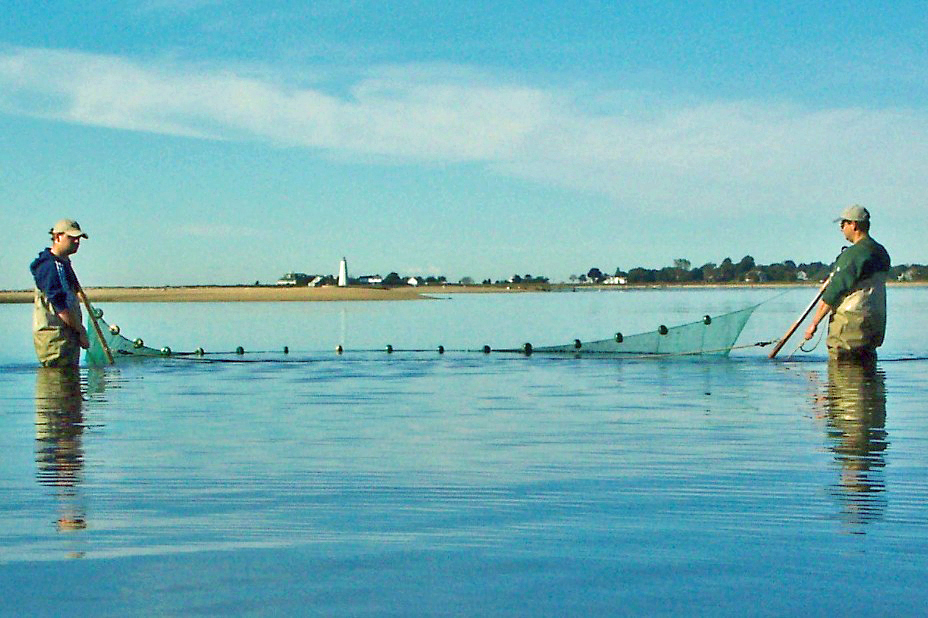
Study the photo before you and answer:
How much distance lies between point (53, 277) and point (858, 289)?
1488cm

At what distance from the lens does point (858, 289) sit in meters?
21.7

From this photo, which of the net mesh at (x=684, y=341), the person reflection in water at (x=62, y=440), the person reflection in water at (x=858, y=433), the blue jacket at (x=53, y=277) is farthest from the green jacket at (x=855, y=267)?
the blue jacket at (x=53, y=277)

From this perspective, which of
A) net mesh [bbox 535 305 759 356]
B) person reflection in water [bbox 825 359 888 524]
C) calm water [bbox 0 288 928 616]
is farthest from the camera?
net mesh [bbox 535 305 759 356]

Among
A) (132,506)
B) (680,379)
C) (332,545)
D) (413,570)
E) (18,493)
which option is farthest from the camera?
(680,379)

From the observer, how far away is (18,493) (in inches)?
363

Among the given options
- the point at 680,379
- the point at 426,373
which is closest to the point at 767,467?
the point at 680,379

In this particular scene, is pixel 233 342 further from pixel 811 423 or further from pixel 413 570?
pixel 413 570

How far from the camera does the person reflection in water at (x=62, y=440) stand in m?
8.66

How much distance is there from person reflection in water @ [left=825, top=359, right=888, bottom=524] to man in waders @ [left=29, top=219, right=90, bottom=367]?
1314cm

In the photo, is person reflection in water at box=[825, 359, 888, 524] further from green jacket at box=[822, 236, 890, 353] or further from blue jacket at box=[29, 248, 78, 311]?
blue jacket at box=[29, 248, 78, 311]

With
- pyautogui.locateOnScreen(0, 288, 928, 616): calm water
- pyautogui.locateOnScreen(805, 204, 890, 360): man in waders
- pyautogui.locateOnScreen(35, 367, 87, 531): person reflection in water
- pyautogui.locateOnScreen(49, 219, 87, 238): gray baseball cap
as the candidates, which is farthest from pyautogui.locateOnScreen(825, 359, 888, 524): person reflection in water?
pyautogui.locateOnScreen(49, 219, 87, 238): gray baseball cap

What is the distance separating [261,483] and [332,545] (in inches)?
107

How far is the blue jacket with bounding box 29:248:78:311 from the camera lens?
66.8 ft

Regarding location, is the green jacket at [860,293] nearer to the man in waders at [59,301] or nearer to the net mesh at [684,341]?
the net mesh at [684,341]
